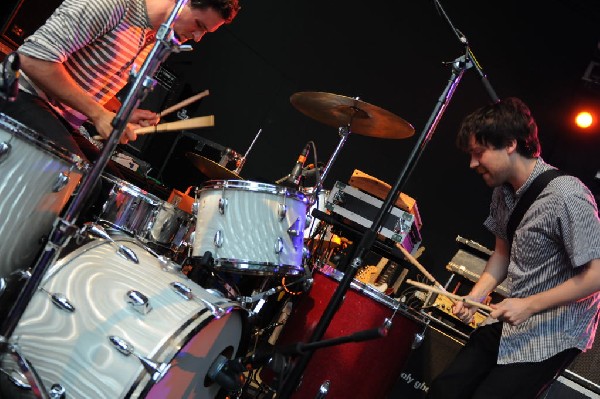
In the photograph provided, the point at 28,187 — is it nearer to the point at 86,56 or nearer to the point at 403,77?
the point at 86,56

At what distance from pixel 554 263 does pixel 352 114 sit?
1.49 meters

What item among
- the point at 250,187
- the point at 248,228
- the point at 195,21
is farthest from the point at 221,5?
the point at 248,228

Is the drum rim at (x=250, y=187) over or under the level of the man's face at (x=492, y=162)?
under

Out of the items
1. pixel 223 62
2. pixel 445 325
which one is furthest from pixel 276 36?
pixel 445 325

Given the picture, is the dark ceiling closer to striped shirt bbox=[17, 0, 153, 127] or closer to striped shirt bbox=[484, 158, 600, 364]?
striped shirt bbox=[484, 158, 600, 364]

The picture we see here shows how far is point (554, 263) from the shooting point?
2.10m

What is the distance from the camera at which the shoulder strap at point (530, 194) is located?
2.23 meters

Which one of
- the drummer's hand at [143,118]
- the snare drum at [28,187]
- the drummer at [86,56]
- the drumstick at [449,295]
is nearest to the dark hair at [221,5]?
the drummer at [86,56]

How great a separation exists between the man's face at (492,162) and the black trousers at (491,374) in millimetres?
626

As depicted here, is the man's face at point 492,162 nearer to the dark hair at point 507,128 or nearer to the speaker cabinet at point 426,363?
Answer: the dark hair at point 507,128

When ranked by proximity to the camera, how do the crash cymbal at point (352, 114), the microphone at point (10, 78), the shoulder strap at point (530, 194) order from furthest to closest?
the crash cymbal at point (352, 114), the shoulder strap at point (530, 194), the microphone at point (10, 78)

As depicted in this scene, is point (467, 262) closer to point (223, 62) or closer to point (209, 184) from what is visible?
point (209, 184)

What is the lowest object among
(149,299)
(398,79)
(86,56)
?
(149,299)

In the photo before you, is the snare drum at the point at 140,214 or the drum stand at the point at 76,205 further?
the snare drum at the point at 140,214
